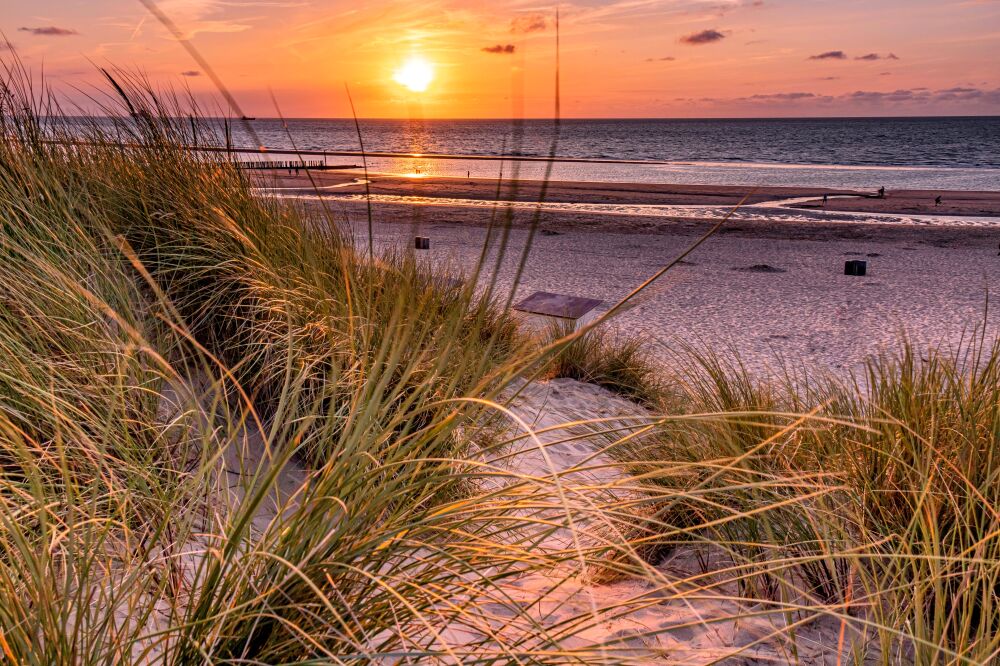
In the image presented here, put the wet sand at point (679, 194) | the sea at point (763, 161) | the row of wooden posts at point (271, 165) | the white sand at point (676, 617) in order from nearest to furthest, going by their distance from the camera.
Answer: the white sand at point (676, 617), the row of wooden posts at point (271, 165), the wet sand at point (679, 194), the sea at point (763, 161)

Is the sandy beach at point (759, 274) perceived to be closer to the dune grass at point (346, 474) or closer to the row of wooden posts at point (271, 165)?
the row of wooden posts at point (271, 165)

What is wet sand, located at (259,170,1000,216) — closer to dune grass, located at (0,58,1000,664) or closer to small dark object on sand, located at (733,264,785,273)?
small dark object on sand, located at (733,264,785,273)

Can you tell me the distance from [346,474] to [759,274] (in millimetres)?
8230

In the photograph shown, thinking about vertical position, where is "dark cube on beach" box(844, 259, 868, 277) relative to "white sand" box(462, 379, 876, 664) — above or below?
above

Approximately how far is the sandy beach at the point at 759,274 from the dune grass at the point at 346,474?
53 cm

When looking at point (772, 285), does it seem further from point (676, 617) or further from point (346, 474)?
point (346, 474)

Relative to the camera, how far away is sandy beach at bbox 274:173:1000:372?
5.83 m

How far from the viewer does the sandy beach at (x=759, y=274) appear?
5832 millimetres

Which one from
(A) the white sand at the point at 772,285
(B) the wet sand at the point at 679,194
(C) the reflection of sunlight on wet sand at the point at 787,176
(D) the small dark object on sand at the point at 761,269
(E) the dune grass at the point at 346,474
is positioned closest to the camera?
(E) the dune grass at the point at 346,474

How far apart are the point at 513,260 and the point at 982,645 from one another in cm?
798

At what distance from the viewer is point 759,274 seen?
28.7 ft

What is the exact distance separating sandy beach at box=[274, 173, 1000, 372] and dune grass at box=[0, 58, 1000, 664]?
529 millimetres

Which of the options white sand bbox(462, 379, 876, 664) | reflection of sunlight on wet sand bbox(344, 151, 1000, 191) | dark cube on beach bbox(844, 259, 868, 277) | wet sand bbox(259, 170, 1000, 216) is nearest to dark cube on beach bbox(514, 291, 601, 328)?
white sand bbox(462, 379, 876, 664)

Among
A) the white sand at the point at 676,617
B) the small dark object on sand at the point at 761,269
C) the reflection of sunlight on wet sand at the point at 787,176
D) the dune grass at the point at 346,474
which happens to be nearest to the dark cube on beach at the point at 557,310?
the dune grass at the point at 346,474
